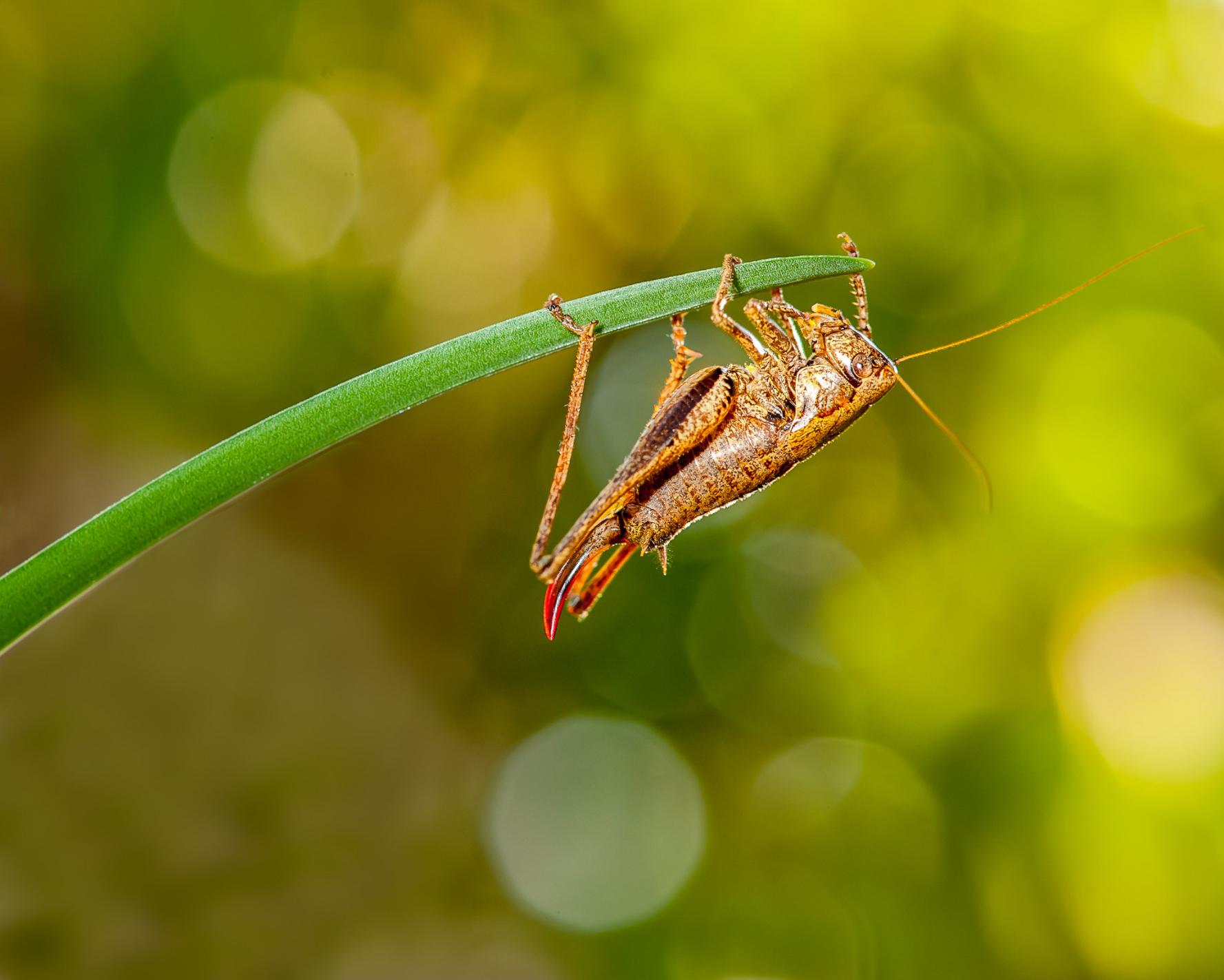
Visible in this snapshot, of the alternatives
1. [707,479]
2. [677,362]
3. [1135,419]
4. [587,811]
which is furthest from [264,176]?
[1135,419]

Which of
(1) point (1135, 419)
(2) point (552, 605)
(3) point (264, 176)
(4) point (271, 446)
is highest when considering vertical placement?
(3) point (264, 176)

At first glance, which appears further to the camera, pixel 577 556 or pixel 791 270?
pixel 577 556

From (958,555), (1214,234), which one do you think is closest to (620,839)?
(958,555)

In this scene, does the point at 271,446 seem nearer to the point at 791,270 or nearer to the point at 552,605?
the point at 791,270

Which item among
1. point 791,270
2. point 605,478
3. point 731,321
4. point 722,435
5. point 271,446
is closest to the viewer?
point 271,446

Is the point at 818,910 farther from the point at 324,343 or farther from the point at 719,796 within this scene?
the point at 324,343

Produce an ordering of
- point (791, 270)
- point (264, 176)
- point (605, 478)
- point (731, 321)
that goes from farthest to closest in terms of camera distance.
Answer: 1. point (605, 478)
2. point (264, 176)
3. point (731, 321)
4. point (791, 270)

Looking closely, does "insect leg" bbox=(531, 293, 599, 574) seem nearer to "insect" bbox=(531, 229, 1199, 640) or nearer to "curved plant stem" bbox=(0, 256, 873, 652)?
"insect" bbox=(531, 229, 1199, 640)
